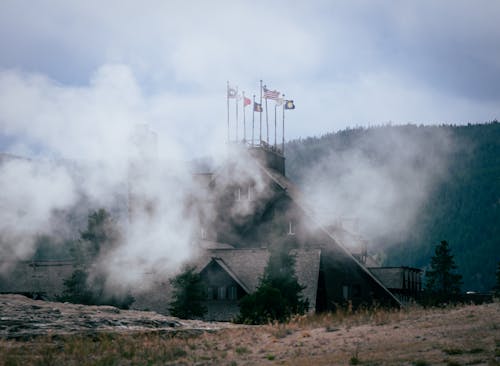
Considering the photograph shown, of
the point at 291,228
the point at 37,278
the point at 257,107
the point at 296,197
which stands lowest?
the point at 37,278

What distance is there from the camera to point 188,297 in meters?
47.3

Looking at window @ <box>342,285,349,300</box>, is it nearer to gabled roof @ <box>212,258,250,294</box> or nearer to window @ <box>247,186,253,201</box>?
gabled roof @ <box>212,258,250,294</box>

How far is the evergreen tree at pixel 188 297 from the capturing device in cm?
4678

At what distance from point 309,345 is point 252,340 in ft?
7.97

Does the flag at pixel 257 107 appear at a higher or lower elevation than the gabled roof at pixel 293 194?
higher

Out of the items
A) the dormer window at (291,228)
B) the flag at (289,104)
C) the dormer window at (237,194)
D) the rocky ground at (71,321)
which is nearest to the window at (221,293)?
the dormer window at (291,228)

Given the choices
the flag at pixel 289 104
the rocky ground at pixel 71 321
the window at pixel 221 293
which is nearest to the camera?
the rocky ground at pixel 71 321

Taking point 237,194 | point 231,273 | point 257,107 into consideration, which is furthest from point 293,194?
point 231,273

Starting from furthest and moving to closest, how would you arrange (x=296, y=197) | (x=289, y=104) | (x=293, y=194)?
1. (x=289, y=104)
2. (x=296, y=197)
3. (x=293, y=194)

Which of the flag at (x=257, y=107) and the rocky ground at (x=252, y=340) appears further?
the flag at (x=257, y=107)

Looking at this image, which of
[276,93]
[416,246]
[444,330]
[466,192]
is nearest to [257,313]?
[444,330]

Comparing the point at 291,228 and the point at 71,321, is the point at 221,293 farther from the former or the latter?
the point at 71,321

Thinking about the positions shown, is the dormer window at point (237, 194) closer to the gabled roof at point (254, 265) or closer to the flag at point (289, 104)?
the flag at point (289, 104)

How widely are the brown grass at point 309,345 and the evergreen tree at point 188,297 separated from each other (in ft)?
63.0
